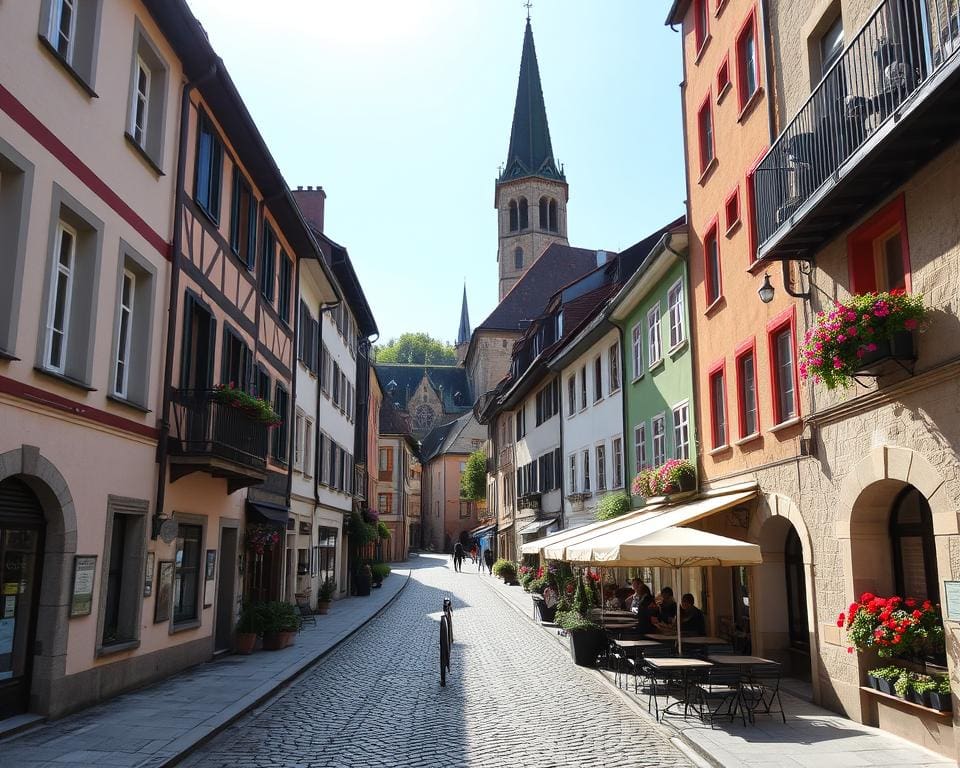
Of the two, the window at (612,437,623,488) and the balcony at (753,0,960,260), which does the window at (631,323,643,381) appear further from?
the balcony at (753,0,960,260)

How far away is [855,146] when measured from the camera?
9.98 m

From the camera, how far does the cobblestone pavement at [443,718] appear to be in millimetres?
9008

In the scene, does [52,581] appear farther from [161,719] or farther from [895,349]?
[895,349]

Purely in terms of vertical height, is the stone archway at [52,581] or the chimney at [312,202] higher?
the chimney at [312,202]

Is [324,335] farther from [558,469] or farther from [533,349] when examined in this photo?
[533,349]

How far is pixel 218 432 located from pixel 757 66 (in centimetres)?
1058

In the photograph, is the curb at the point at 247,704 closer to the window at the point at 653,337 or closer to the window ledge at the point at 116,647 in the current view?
the window ledge at the point at 116,647

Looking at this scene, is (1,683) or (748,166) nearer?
(1,683)

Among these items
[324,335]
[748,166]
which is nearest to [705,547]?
[748,166]

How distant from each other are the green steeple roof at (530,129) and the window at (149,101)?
258 feet

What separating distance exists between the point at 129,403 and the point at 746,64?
11683 millimetres

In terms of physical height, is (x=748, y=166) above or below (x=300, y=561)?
above

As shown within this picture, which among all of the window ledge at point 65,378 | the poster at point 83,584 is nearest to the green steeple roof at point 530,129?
the window ledge at point 65,378

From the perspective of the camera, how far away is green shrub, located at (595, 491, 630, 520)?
23.6 metres
